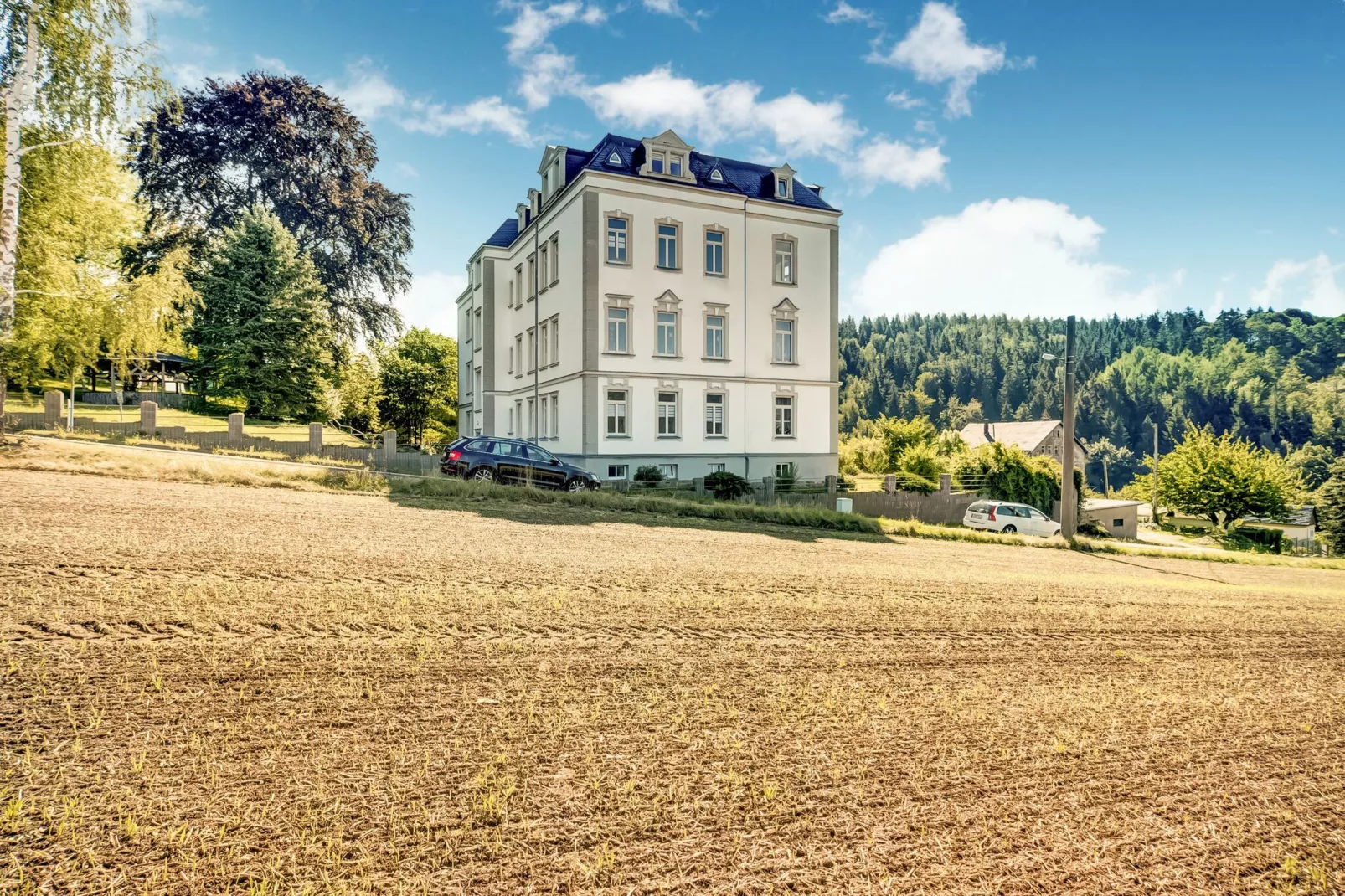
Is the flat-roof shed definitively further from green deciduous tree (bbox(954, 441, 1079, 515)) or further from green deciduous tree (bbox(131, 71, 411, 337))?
green deciduous tree (bbox(131, 71, 411, 337))

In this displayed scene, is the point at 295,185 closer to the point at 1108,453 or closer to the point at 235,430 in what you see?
the point at 235,430

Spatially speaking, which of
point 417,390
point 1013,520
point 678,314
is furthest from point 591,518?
point 417,390

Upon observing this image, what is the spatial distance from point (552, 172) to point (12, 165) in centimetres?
2288

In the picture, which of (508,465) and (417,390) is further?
(417,390)

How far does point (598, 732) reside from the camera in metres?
5.73

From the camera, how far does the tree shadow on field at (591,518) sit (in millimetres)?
16234

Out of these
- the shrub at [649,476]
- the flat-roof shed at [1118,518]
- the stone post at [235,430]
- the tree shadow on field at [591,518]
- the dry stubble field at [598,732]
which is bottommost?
the flat-roof shed at [1118,518]

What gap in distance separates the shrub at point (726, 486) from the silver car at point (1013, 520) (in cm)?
983

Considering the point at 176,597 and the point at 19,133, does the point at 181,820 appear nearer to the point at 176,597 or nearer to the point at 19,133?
the point at 176,597

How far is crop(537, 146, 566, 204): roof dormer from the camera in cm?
3403

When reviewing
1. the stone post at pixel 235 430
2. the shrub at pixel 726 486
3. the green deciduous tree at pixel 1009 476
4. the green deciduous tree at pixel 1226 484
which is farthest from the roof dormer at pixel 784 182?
the green deciduous tree at pixel 1226 484

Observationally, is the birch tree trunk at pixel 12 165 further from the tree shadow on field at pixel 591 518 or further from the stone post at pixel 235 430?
the stone post at pixel 235 430

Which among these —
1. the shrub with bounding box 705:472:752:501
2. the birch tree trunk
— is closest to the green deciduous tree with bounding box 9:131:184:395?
the birch tree trunk

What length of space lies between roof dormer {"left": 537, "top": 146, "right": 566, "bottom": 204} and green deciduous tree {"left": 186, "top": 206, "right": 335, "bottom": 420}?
15.4 meters
